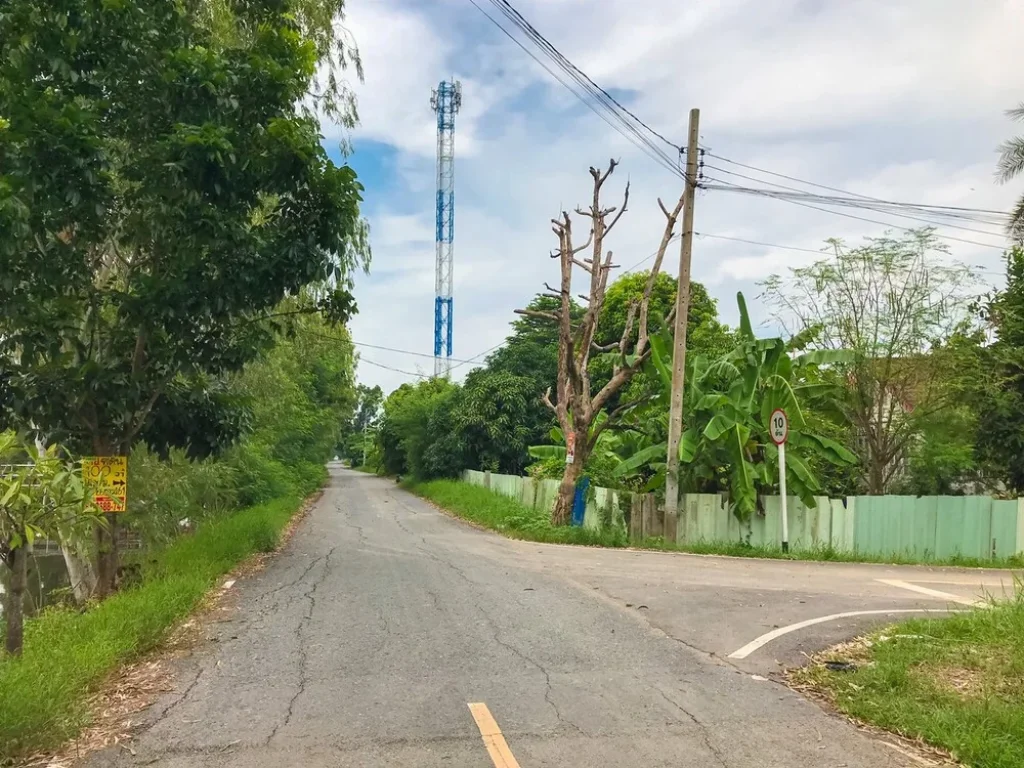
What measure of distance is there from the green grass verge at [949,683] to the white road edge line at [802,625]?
73 cm

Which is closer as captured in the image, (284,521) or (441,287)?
(284,521)

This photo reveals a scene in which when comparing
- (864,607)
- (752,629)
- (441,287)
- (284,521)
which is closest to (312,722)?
(752,629)

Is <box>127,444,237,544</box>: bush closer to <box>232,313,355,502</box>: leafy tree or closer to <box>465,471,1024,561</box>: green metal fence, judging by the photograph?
<box>232,313,355,502</box>: leafy tree

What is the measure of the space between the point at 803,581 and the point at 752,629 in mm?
4379

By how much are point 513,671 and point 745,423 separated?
11980 millimetres

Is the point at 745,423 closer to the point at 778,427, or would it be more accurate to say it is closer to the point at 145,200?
the point at 778,427

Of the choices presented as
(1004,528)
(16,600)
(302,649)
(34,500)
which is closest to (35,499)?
(34,500)

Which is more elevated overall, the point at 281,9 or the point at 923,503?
the point at 281,9

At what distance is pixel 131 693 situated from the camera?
6438mm

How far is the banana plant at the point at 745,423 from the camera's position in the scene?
688 inches

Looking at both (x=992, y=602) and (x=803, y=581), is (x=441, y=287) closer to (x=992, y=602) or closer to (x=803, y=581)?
(x=803, y=581)

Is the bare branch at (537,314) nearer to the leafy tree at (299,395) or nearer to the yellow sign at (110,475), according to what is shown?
the leafy tree at (299,395)

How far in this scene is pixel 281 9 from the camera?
1120cm

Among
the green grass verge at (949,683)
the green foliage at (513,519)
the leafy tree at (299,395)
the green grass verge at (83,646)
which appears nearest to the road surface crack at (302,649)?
the green grass verge at (83,646)
